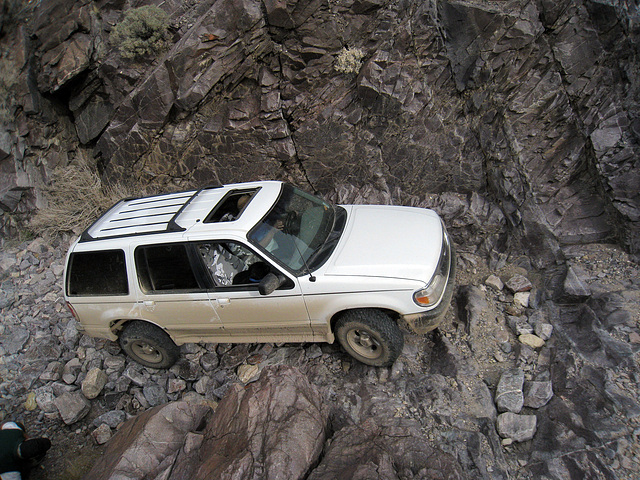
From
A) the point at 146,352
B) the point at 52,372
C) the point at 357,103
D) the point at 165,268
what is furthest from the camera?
the point at 357,103

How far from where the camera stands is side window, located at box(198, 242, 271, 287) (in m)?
4.26

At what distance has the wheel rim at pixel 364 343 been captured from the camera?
Result: 426 cm

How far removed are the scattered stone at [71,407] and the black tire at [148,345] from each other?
0.74 metres

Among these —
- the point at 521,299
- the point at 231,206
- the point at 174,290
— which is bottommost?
the point at 521,299

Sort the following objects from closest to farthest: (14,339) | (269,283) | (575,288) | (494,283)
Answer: (269,283)
(575,288)
(494,283)
(14,339)

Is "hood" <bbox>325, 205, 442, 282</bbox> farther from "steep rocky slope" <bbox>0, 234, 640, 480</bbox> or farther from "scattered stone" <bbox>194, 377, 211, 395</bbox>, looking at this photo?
"scattered stone" <bbox>194, 377, 211, 395</bbox>

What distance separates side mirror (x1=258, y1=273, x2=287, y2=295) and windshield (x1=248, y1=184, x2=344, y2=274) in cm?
19

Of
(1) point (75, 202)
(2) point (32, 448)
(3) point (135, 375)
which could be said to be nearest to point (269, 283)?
(3) point (135, 375)

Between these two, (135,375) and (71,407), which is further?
(135,375)

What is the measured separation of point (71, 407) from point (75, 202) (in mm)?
4228

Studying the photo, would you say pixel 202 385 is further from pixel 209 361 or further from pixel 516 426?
pixel 516 426

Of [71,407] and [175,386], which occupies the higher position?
[71,407]

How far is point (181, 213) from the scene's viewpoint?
183 inches

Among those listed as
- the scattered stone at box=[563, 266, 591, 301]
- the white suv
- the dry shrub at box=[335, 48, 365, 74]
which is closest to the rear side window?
the white suv
